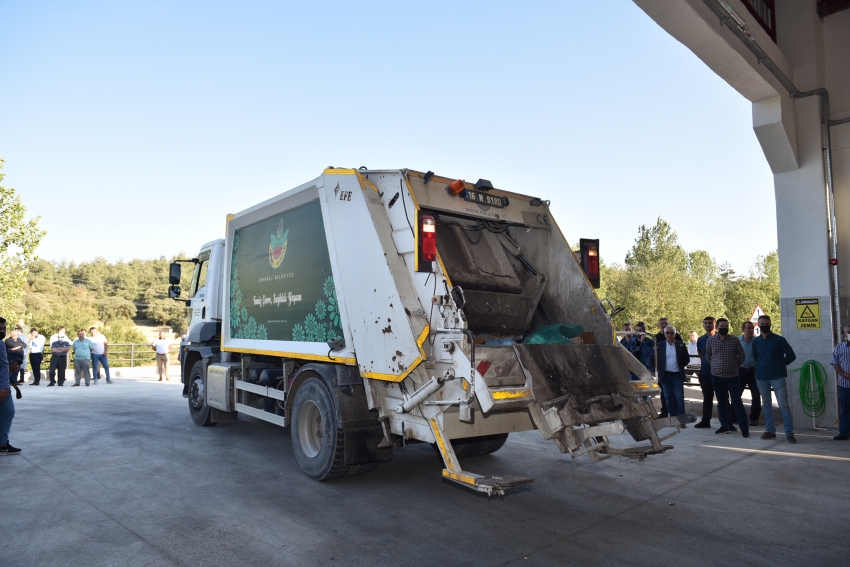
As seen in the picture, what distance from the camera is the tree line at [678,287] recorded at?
135 feet

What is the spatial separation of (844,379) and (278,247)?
789cm

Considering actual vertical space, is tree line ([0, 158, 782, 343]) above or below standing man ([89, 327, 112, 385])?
above

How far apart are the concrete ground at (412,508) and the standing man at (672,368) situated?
1929 mm

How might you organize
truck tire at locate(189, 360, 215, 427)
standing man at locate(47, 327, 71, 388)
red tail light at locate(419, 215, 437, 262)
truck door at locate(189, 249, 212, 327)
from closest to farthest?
red tail light at locate(419, 215, 437, 262), truck tire at locate(189, 360, 215, 427), truck door at locate(189, 249, 212, 327), standing man at locate(47, 327, 71, 388)

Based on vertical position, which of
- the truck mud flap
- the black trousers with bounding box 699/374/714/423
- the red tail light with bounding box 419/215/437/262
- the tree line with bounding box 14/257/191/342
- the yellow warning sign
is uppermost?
the tree line with bounding box 14/257/191/342

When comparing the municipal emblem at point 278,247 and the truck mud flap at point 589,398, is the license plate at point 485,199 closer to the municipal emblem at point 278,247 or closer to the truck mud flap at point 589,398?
the truck mud flap at point 589,398

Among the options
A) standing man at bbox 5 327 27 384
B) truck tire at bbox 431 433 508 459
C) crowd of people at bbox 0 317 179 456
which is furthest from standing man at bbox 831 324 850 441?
crowd of people at bbox 0 317 179 456

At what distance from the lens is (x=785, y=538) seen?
4.25 metres

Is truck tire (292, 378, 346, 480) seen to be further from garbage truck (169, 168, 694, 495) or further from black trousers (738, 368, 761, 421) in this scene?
black trousers (738, 368, 761, 421)

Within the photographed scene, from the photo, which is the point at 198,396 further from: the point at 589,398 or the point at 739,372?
the point at 739,372

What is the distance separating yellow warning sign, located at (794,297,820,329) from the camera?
9328 millimetres

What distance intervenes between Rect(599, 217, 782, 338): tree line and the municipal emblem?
32.0m

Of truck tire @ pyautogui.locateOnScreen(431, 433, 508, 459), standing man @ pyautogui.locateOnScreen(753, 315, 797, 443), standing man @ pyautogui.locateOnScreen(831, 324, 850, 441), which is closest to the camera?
truck tire @ pyautogui.locateOnScreen(431, 433, 508, 459)

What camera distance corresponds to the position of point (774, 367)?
27.1 feet
